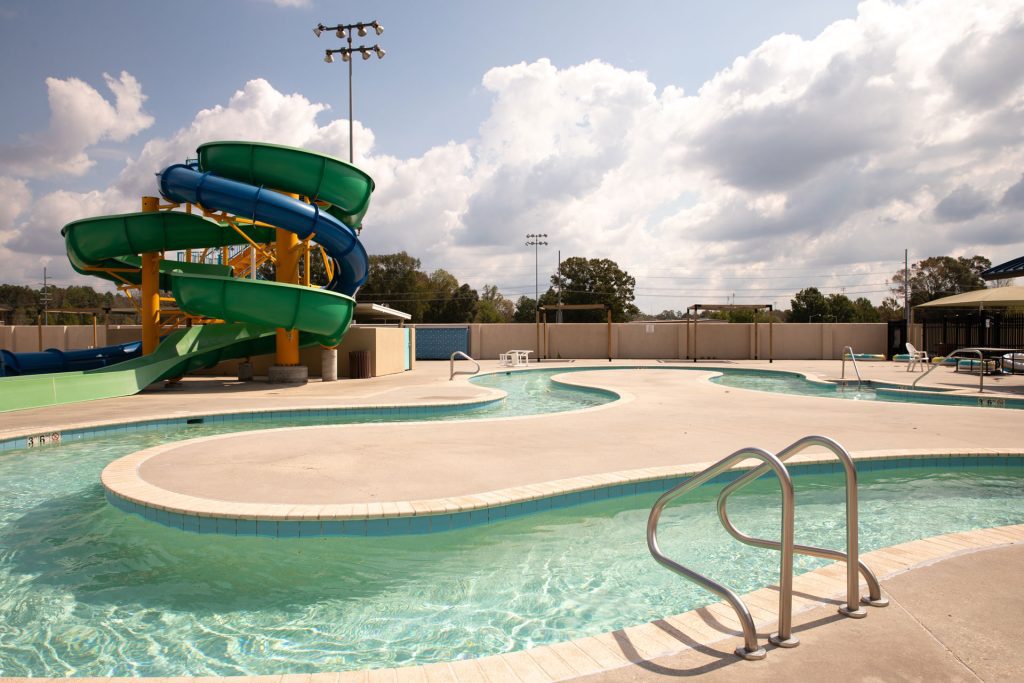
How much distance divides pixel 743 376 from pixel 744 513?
1467cm

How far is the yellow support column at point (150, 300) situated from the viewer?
1490cm

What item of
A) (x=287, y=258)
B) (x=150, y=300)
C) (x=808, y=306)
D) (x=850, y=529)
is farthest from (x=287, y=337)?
(x=808, y=306)

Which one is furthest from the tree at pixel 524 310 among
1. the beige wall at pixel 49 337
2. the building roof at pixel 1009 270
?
the building roof at pixel 1009 270

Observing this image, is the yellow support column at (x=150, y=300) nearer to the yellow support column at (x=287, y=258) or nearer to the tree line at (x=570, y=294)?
the yellow support column at (x=287, y=258)

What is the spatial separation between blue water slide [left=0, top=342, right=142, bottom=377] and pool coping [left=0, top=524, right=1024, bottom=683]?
1541 cm

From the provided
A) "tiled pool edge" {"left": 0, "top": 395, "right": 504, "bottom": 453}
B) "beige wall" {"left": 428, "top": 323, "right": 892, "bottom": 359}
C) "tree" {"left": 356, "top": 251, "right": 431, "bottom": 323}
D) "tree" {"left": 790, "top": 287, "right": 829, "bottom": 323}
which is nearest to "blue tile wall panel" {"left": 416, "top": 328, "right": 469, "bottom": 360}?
"beige wall" {"left": 428, "top": 323, "right": 892, "bottom": 359}

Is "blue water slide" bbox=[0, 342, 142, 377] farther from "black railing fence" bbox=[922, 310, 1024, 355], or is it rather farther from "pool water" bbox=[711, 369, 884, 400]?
"black railing fence" bbox=[922, 310, 1024, 355]

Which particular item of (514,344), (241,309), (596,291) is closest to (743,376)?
(514,344)

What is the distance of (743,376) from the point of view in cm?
1903

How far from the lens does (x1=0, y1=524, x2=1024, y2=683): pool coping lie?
2.32m

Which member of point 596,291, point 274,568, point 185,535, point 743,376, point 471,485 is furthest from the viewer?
point 596,291

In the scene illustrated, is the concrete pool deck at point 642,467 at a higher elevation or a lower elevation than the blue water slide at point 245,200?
lower

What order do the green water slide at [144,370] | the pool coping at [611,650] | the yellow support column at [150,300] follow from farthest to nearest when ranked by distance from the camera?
the yellow support column at [150,300] < the green water slide at [144,370] < the pool coping at [611,650]

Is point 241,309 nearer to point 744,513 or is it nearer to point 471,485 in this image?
point 471,485
